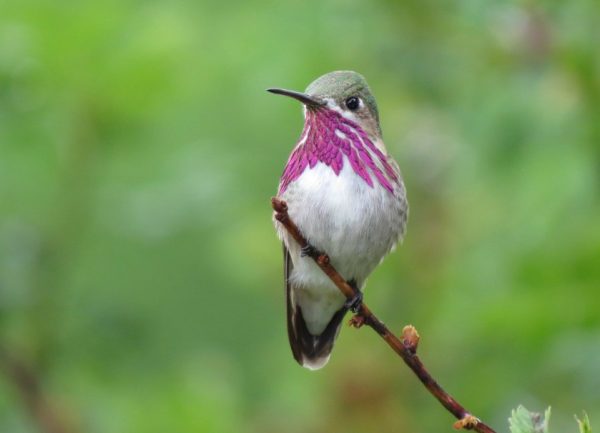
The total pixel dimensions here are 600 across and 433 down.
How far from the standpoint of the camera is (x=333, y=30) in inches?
276

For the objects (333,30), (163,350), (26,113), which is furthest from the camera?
(163,350)

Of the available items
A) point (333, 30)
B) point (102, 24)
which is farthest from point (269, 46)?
point (102, 24)

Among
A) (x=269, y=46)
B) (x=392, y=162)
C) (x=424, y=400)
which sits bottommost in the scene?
(x=424, y=400)

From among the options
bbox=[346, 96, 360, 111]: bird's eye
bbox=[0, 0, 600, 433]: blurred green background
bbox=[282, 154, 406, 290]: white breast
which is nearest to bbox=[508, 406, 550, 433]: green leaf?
bbox=[282, 154, 406, 290]: white breast

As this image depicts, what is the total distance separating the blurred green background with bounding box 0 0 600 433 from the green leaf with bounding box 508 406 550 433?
259cm

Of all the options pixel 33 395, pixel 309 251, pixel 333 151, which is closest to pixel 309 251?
pixel 309 251

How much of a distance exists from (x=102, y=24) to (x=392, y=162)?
2440 mm

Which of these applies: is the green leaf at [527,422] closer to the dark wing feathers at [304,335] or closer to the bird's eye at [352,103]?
the bird's eye at [352,103]

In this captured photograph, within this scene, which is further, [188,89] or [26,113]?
[188,89]

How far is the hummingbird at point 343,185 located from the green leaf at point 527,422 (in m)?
1.38

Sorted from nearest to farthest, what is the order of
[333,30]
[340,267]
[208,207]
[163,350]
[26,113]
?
1. [340,267]
2. [26,113]
3. [333,30]
4. [208,207]
5. [163,350]

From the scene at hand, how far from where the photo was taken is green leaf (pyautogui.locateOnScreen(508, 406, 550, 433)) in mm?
2977

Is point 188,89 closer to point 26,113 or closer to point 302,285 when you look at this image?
point 26,113

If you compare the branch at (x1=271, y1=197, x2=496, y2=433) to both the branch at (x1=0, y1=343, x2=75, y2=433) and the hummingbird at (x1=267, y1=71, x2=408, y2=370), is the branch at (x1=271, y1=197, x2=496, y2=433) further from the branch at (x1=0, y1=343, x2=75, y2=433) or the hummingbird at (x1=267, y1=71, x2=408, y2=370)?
the branch at (x1=0, y1=343, x2=75, y2=433)
